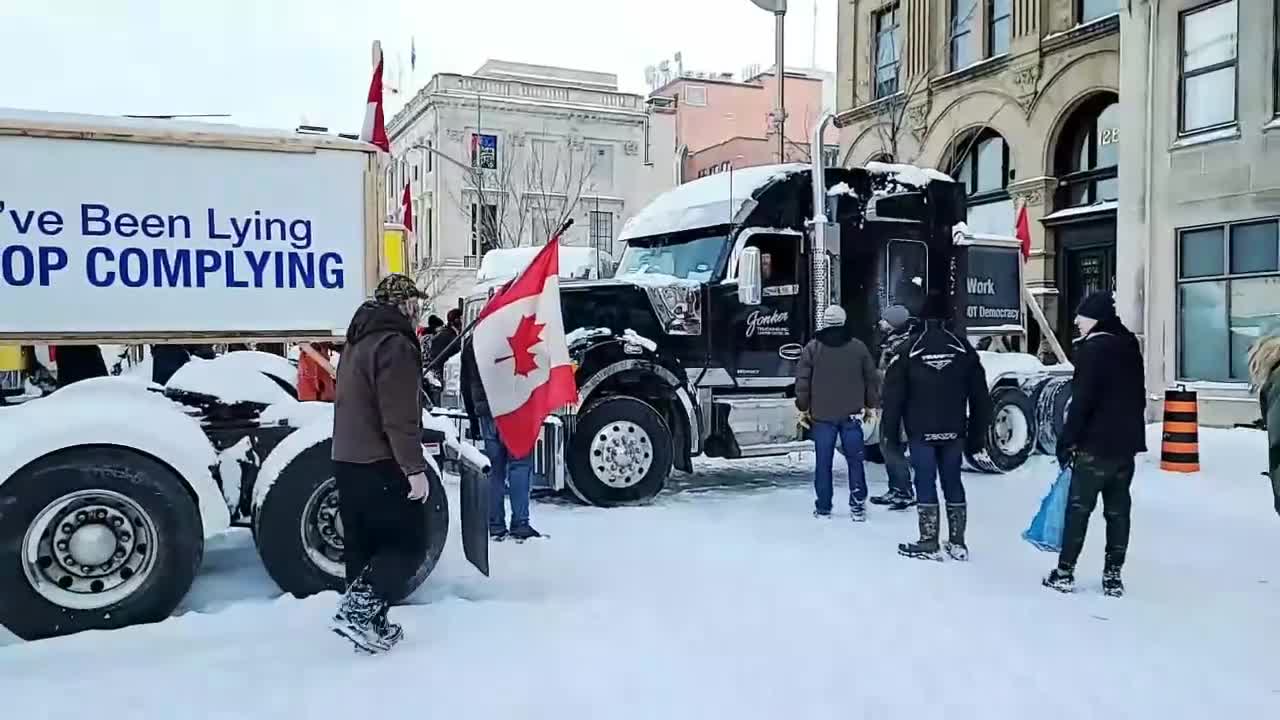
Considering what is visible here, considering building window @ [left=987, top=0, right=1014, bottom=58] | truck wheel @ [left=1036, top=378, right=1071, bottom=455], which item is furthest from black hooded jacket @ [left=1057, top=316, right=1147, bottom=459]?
building window @ [left=987, top=0, right=1014, bottom=58]

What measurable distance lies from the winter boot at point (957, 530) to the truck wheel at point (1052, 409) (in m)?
4.90

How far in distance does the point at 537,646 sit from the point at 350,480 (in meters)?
1.20

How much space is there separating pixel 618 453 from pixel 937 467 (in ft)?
9.79

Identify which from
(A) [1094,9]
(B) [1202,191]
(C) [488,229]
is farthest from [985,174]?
(C) [488,229]

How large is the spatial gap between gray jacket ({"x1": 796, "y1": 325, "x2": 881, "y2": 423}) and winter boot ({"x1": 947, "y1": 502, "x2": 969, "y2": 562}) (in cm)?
173

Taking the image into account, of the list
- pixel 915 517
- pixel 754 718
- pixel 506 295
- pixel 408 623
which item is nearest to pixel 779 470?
pixel 915 517

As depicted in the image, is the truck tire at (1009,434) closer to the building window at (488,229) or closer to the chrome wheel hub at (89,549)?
the chrome wheel hub at (89,549)

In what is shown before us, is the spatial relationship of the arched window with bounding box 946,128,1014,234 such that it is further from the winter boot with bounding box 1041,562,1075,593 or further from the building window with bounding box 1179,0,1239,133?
the winter boot with bounding box 1041,562,1075,593

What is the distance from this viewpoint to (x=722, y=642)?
5.28m

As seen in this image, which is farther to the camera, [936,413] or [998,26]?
[998,26]

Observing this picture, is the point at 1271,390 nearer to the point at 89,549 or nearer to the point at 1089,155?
the point at 89,549

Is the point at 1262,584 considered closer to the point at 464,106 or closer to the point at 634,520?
the point at 634,520

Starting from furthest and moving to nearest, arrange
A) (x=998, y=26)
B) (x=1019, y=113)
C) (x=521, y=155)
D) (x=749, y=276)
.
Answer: (x=521, y=155)
(x=998, y=26)
(x=1019, y=113)
(x=749, y=276)

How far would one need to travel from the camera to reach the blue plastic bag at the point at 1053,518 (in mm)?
6492
